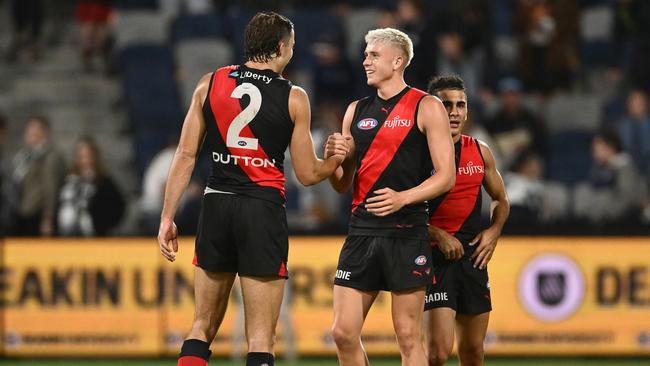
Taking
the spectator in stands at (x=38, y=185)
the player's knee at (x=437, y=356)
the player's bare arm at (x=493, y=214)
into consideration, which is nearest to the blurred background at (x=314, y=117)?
the spectator in stands at (x=38, y=185)

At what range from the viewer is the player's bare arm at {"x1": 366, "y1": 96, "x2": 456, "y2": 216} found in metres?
7.55

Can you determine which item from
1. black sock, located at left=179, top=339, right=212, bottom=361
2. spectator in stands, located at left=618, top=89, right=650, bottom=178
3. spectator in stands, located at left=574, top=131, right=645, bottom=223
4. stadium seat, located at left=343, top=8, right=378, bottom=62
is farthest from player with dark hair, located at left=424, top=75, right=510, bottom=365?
stadium seat, located at left=343, top=8, right=378, bottom=62

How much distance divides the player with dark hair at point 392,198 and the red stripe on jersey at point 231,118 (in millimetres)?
669

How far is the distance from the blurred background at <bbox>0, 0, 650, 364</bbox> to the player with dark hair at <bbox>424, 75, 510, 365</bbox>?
4.47 m

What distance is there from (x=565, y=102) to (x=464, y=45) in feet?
5.31

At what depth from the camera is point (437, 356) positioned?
815 centimetres

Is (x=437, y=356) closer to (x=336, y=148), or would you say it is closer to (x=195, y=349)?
(x=336, y=148)

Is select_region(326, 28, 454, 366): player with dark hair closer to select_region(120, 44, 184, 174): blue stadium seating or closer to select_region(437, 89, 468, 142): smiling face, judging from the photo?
select_region(437, 89, 468, 142): smiling face

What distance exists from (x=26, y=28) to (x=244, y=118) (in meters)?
11.4

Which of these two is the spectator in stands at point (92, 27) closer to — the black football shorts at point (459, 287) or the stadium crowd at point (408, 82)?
the stadium crowd at point (408, 82)

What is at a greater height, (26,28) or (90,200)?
(26,28)

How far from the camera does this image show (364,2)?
18.5 meters

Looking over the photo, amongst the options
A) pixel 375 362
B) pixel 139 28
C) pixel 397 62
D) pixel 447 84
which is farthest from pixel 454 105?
pixel 139 28

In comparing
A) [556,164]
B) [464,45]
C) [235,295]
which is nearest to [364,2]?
[464,45]
